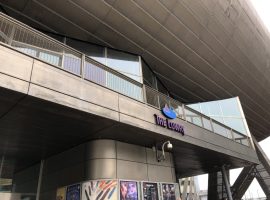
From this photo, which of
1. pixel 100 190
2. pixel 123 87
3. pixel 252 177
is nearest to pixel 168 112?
pixel 123 87

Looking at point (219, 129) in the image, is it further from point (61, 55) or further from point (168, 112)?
point (61, 55)

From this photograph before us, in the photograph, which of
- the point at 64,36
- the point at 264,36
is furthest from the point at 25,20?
the point at 264,36

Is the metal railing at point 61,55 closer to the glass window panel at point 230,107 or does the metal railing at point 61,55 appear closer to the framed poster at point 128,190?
the framed poster at point 128,190

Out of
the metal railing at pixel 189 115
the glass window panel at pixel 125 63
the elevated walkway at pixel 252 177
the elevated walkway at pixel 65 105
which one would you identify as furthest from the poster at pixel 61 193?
the elevated walkway at pixel 252 177

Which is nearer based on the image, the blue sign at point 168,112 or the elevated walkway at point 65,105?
the elevated walkway at point 65,105

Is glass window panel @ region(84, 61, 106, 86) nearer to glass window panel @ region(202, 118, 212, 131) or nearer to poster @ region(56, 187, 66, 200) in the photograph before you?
poster @ region(56, 187, 66, 200)

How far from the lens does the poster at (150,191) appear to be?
1081 cm

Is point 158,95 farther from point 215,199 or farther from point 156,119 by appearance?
point 215,199

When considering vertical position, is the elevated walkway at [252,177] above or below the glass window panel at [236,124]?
below

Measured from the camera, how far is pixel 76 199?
1001 cm

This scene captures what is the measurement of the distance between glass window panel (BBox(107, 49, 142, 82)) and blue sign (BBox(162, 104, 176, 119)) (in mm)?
2036

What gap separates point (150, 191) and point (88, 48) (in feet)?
25.7

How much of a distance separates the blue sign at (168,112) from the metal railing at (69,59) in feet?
1.33

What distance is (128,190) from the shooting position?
10195mm
